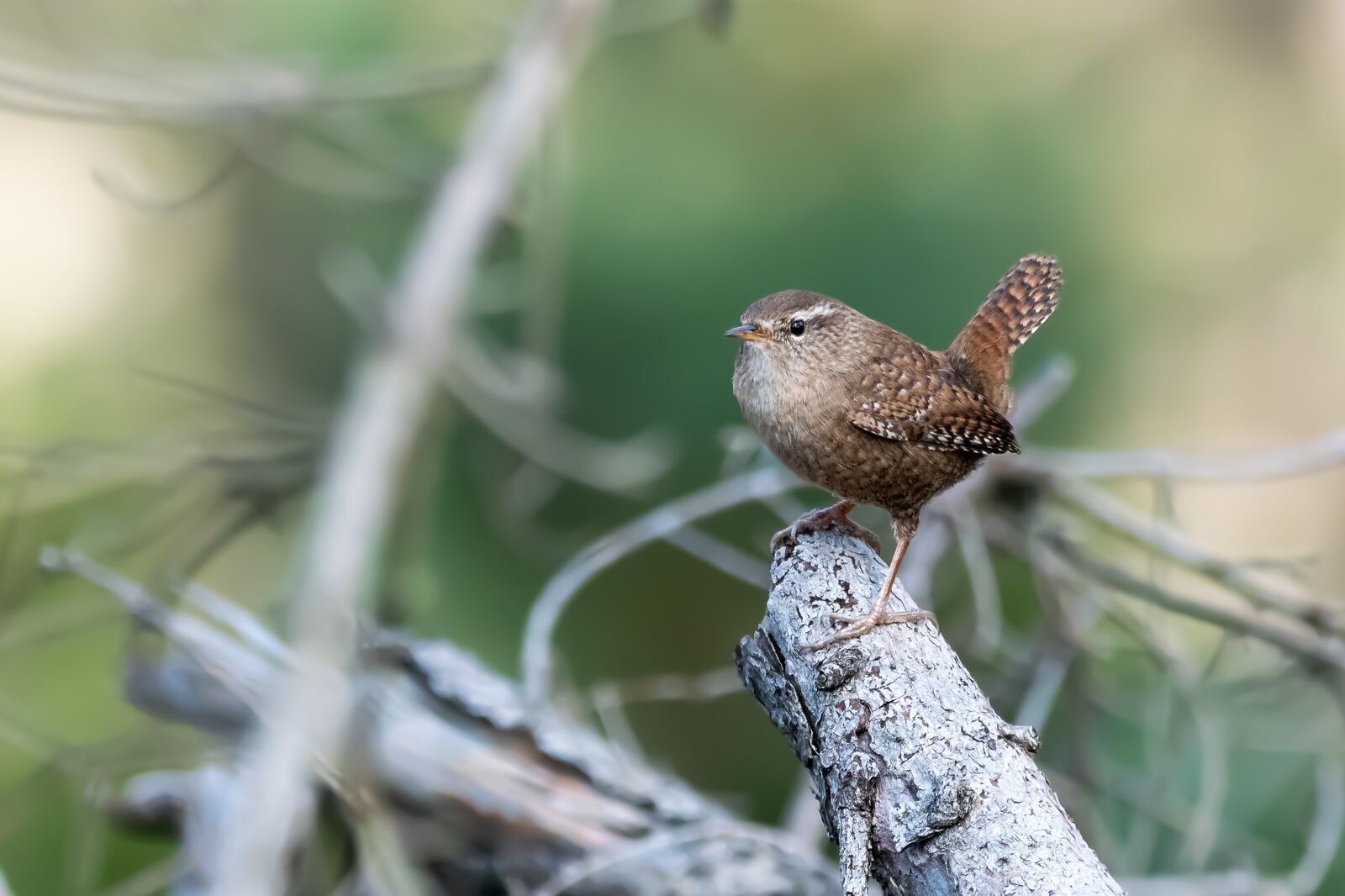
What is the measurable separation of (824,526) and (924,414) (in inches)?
8.8

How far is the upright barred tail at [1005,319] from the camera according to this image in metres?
1.80

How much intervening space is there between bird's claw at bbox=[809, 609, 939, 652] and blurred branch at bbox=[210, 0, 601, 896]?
1.81ft

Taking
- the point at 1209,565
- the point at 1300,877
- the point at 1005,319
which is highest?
the point at 1005,319

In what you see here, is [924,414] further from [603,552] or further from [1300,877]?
[1300,877]

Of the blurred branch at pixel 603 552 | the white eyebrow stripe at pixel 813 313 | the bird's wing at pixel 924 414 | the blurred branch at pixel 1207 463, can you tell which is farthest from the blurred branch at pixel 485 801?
the blurred branch at pixel 1207 463

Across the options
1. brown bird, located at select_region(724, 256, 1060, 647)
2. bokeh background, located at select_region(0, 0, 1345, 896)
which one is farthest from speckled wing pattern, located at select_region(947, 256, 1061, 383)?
bokeh background, located at select_region(0, 0, 1345, 896)

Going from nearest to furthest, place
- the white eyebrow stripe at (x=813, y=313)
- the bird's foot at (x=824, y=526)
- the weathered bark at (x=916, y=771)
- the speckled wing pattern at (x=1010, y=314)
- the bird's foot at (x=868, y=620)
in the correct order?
the weathered bark at (x=916, y=771), the bird's foot at (x=868, y=620), the bird's foot at (x=824, y=526), the white eyebrow stripe at (x=813, y=313), the speckled wing pattern at (x=1010, y=314)

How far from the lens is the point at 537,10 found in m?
2.13

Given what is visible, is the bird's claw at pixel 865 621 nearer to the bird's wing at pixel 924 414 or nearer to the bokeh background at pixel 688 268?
the bird's wing at pixel 924 414

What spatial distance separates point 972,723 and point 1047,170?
2.60 metres

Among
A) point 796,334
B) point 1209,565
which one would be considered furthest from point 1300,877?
point 796,334

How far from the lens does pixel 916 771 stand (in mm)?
1093

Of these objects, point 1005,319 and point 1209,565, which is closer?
point 1005,319

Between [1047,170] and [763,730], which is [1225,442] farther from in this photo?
[763,730]
